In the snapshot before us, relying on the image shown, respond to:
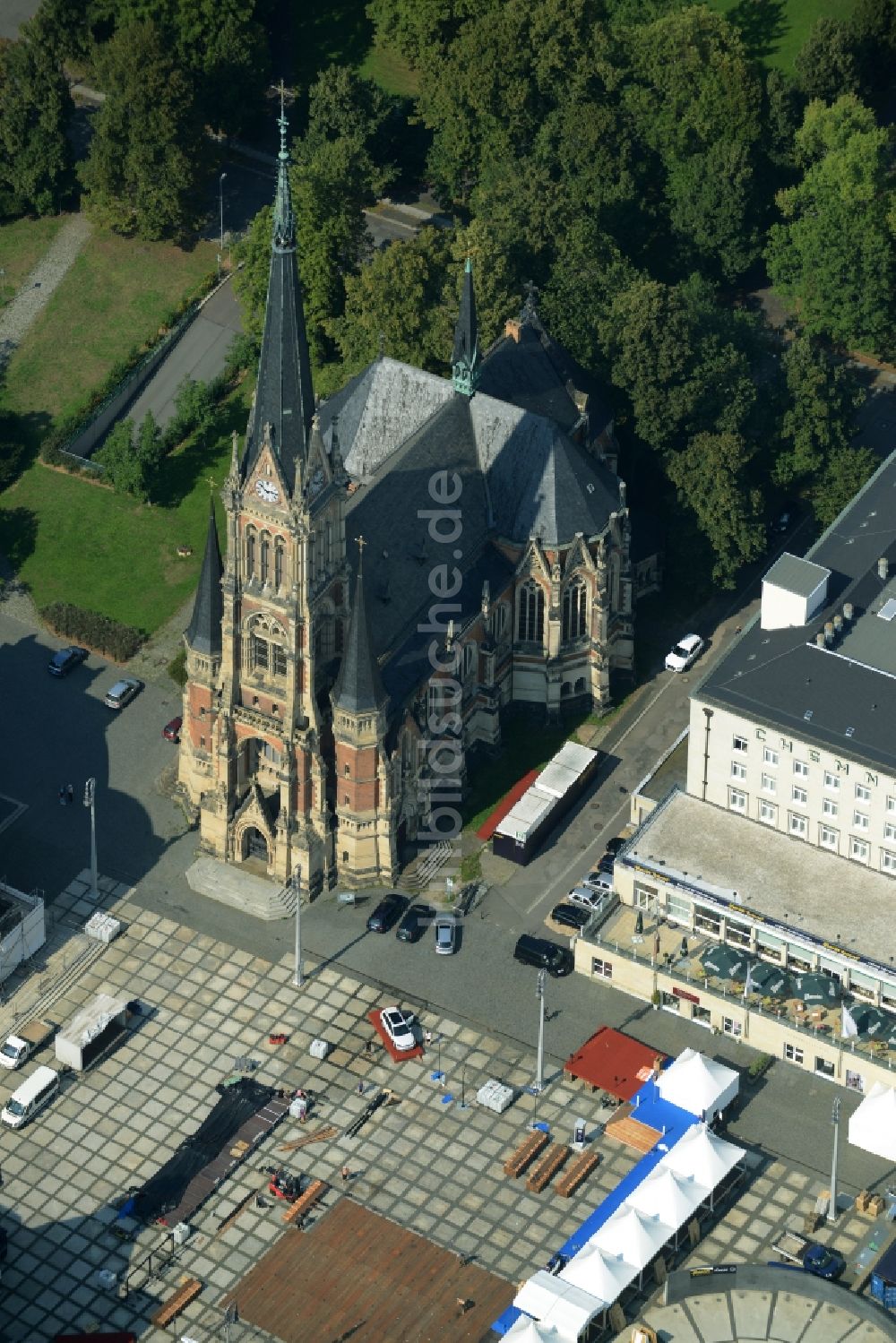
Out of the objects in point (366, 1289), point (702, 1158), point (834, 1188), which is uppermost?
point (702, 1158)

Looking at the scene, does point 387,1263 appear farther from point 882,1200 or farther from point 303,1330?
point 882,1200

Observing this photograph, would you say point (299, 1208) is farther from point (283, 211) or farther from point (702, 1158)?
point (283, 211)

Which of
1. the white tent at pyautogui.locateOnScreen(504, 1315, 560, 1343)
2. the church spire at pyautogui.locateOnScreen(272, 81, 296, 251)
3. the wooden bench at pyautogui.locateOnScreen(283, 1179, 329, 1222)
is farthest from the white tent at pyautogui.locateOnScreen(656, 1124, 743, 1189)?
the church spire at pyautogui.locateOnScreen(272, 81, 296, 251)

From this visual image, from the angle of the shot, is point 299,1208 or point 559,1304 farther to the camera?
point 299,1208

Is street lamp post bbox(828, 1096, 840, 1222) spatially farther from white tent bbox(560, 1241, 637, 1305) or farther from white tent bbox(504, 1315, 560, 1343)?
white tent bbox(504, 1315, 560, 1343)

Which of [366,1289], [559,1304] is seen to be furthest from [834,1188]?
[366,1289]

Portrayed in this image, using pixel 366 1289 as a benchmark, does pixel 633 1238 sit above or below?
above

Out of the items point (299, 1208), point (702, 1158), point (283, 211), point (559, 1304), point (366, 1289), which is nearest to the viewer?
point (559, 1304)

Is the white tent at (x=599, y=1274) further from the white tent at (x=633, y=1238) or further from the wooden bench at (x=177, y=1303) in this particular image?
the wooden bench at (x=177, y=1303)
